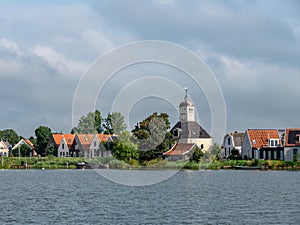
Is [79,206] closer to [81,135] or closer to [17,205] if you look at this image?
[17,205]

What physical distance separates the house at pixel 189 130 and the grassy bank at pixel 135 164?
317 inches

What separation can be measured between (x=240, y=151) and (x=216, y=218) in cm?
5853

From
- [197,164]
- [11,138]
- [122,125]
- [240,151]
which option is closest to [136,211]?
[197,164]

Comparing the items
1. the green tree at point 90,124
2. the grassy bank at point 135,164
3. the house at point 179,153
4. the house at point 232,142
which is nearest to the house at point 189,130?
the house at point 232,142

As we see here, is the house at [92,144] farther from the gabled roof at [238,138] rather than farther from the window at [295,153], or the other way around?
the window at [295,153]

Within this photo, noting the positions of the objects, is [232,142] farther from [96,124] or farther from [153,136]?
[96,124]

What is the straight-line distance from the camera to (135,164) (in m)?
79.8

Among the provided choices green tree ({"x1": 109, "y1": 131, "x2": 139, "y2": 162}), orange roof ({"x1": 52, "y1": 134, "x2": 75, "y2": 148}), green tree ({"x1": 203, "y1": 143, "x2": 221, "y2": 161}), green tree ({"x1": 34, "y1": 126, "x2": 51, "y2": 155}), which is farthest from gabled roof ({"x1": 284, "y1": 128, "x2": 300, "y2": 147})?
green tree ({"x1": 34, "y1": 126, "x2": 51, "y2": 155})

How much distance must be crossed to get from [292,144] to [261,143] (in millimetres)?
5834

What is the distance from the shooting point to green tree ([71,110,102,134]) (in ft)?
351

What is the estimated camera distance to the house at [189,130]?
86750mm

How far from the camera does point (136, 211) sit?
97.7 feet

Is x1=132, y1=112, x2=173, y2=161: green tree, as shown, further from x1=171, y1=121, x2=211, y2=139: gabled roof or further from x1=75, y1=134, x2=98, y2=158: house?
x1=75, y1=134, x2=98, y2=158: house

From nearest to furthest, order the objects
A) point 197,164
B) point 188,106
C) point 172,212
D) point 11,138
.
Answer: point 172,212
point 197,164
point 188,106
point 11,138
